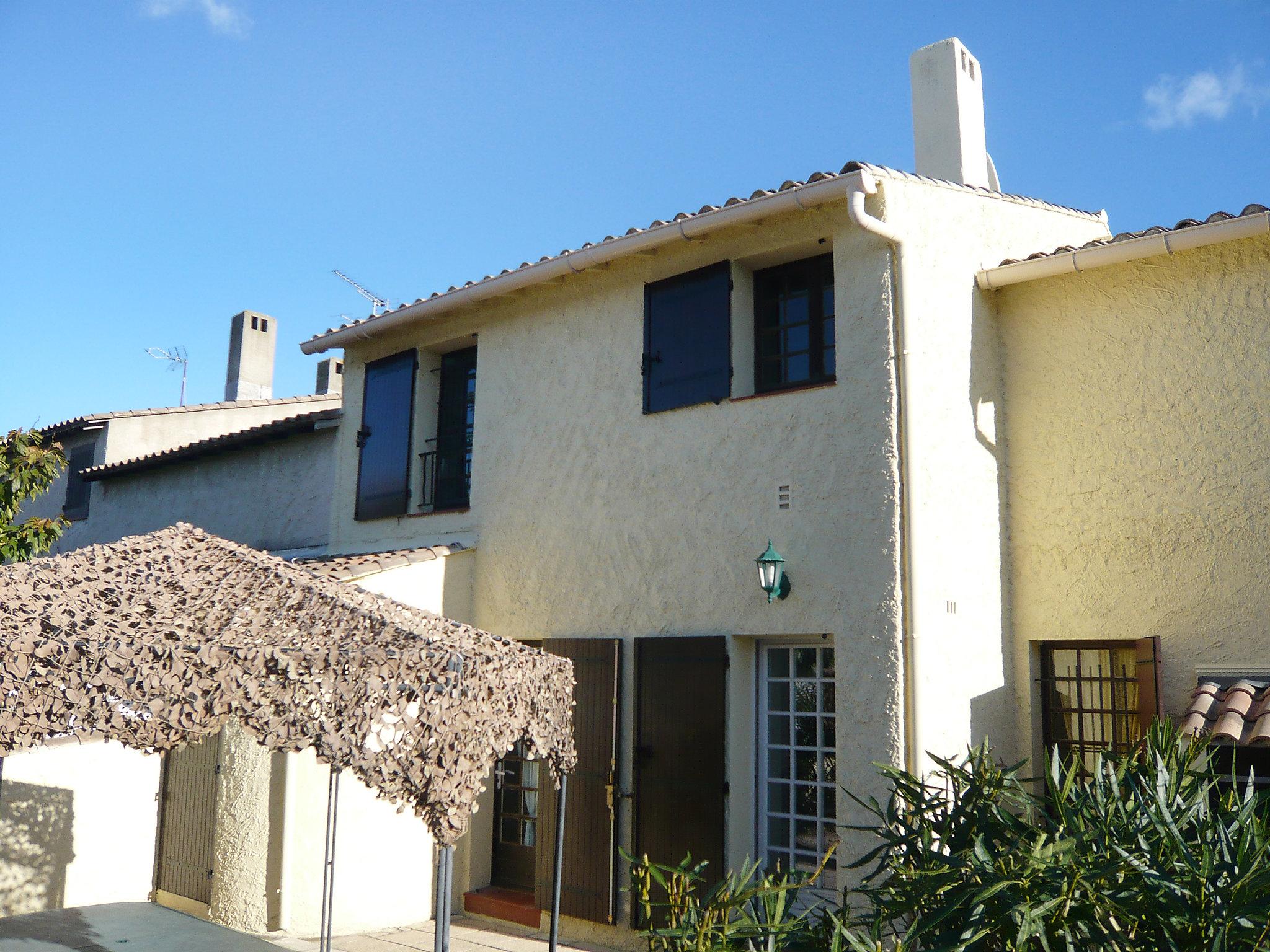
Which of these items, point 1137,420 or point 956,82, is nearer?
point 1137,420

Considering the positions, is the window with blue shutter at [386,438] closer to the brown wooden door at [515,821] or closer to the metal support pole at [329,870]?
the brown wooden door at [515,821]

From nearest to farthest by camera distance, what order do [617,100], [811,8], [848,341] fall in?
[848,341] → [811,8] → [617,100]

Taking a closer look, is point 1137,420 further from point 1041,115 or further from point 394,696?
point 394,696

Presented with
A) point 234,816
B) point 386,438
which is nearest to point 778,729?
point 234,816

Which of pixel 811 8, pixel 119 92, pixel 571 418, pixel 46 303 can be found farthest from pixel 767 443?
pixel 46 303

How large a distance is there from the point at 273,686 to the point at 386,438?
6302 mm

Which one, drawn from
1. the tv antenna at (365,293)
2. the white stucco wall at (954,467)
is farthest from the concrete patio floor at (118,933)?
the tv antenna at (365,293)

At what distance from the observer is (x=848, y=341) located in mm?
7719

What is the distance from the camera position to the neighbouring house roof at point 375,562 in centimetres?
877

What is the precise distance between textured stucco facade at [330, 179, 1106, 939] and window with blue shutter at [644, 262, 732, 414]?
99 millimetres

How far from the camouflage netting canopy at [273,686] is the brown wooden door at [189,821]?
4418mm

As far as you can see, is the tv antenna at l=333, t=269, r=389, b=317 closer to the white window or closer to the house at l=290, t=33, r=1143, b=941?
the house at l=290, t=33, r=1143, b=941

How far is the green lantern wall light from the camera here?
7562 millimetres

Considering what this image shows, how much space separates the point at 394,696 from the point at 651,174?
715 cm
